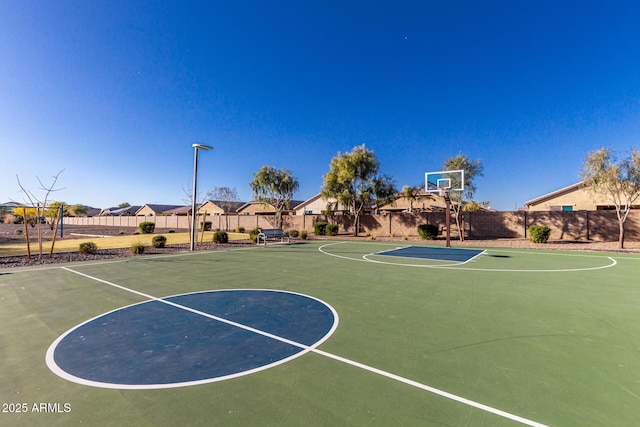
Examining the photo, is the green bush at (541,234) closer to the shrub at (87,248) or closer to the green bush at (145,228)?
the shrub at (87,248)

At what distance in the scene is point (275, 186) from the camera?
93.7 ft

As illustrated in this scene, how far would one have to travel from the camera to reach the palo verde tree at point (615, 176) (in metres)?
13.7

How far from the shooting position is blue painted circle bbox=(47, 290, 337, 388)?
9.75ft

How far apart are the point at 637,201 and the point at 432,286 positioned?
17.2m

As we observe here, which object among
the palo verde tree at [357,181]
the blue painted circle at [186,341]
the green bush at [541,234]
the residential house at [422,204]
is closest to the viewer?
the blue painted circle at [186,341]

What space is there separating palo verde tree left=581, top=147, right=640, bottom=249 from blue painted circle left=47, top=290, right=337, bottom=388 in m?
17.4

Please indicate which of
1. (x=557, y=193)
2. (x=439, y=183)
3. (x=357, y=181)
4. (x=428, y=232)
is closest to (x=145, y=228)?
(x=357, y=181)

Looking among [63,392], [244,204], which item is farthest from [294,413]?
[244,204]

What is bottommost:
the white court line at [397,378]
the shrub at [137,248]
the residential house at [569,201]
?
the white court line at [397,378]

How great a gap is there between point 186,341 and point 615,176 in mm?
19818

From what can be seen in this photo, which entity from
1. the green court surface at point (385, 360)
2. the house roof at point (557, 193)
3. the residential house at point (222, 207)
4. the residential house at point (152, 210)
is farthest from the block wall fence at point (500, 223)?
the residential house at point (152, 210)

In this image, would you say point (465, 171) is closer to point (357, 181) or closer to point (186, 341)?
point (357, 181)

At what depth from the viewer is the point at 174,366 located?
310 cm

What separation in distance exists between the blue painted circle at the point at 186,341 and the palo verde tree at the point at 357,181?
60.4 ft
